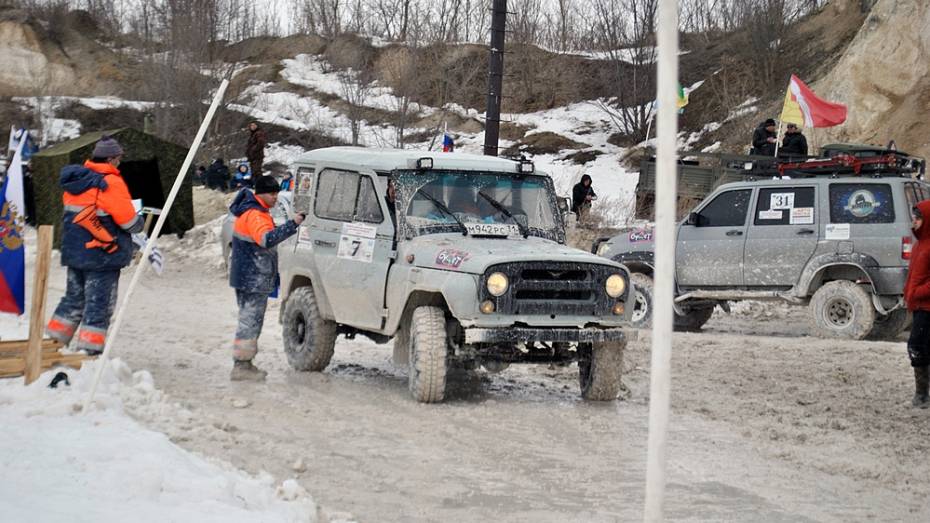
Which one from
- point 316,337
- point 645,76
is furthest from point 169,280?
point 645,76

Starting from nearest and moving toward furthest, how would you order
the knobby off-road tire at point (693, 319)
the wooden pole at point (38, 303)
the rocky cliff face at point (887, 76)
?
the wooden pole at point (38, 303) < the knobby off-road tire at point (693, 319) < the rocky cliff face at point (887, 76)

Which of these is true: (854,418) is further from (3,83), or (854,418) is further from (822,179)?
(3,83)

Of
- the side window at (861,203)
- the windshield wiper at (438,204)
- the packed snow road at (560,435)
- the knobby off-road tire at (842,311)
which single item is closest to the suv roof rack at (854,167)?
the side window at (861,203)

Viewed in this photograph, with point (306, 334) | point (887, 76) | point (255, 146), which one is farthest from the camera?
point (887, 76)

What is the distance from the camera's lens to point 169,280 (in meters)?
21.6

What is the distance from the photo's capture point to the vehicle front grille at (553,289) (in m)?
9.57

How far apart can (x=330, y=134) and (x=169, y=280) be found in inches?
824

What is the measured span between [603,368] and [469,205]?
1.88 metres

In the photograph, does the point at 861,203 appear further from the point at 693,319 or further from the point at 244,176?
the point at 244,176

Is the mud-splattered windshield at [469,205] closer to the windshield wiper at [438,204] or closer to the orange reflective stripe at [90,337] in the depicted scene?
the windshield wiper at [438,204]

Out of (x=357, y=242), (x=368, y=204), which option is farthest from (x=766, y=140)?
(x=357, y=242)

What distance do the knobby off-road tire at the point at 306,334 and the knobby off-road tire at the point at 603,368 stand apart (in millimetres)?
2466

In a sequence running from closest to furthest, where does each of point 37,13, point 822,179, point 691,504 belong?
1. point 691,504
2. point 822,179
3. point 37,13

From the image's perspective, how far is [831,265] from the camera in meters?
14.7
